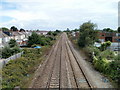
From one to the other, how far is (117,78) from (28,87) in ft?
23.7

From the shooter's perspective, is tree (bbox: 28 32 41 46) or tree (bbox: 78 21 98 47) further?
tree (bbox: 28 32 41 46)

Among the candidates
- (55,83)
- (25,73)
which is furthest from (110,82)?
(25,73)

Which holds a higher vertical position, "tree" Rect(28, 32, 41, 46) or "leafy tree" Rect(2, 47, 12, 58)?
"tree" Rect(28, 32, 41, 46)

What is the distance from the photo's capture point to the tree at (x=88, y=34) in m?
37.3

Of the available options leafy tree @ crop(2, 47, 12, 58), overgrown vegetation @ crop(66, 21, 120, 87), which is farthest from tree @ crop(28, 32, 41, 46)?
leafy tree @ crop(2, 47, 12, 58)

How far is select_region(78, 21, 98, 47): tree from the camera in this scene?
37.3 meters

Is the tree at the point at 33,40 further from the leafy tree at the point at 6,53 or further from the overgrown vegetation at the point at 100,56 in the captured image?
the leafy tree at the point at 6,53

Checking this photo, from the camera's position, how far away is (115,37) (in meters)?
49.4

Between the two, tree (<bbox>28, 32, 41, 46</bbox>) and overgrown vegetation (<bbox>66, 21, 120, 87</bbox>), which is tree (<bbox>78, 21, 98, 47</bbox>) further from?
tree (<bbox>28, 32, 41, 46</bbox>)

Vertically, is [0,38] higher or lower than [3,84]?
higher

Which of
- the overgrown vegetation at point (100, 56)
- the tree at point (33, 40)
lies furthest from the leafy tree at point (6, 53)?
the tree at point (33, 40)

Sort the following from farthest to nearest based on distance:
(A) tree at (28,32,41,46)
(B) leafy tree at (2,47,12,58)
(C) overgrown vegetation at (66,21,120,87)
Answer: (A) tree at (28,32,41,46) < (B) leafy tree at (2,47,12,58) < (C) overgrown vegetation at (66,21,120,87)

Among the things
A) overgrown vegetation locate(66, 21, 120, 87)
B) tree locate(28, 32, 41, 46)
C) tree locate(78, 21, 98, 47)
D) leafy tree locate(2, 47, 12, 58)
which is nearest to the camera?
overgrown vegetation locate(66, 21, 120, 87)

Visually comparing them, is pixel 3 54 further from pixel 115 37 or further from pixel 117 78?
pixel 115 37
